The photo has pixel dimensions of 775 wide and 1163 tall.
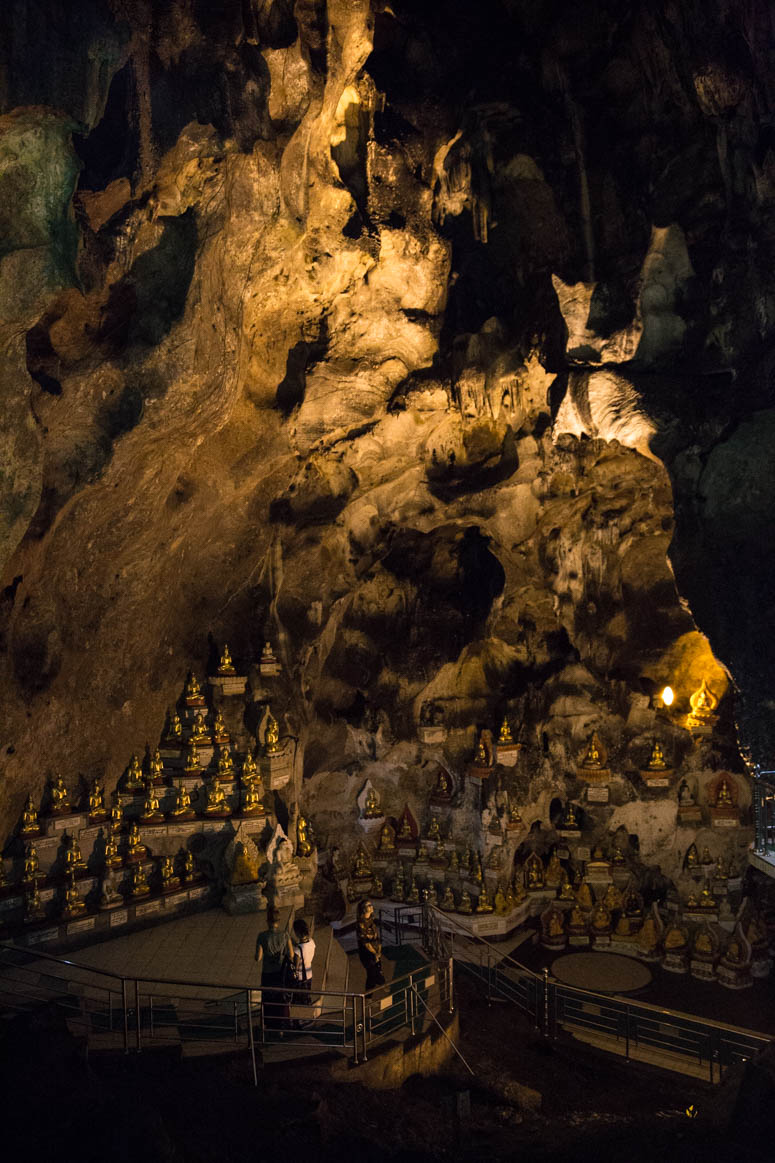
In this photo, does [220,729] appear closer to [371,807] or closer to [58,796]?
[58,796]

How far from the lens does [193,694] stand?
560 inches

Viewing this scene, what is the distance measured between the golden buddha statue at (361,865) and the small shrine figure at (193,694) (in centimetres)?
399

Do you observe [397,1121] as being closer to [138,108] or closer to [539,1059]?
[539,1059]

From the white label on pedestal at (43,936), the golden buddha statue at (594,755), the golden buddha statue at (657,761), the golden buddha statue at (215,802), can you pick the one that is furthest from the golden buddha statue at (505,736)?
the white label on pedestal at (43,936)

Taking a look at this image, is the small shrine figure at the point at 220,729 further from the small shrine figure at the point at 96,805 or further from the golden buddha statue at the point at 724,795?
the golden buddha statue at the point at 724,795

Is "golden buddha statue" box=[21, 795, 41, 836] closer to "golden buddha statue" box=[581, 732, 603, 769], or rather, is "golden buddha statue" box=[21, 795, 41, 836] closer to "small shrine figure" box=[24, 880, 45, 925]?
"small shrine figure" box=[24, 880, 45, 925]

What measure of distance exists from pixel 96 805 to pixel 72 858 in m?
0.80

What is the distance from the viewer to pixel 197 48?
10391 mm

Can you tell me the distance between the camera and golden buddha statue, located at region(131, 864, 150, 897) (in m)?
12.4

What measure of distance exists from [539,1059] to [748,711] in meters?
5.01

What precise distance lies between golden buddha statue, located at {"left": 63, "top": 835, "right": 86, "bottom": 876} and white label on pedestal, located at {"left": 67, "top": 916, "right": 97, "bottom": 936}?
0.63 meters

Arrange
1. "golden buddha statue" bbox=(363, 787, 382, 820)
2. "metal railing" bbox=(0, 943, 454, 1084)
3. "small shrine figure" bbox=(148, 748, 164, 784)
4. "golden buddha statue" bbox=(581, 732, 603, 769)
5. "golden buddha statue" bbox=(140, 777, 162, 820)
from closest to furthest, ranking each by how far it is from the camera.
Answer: "metal railing" bbox=(0, 943, 454, 1084), "golden buddha statue" bbox=(140, 777, 162, 820), "small shrine figure" bbox=(148, 748, 164, 784), "golden buddha statue" bbox=(581, 732, 603, 769), "golden buddha statue" bbox=(363, 787, 382, 820)

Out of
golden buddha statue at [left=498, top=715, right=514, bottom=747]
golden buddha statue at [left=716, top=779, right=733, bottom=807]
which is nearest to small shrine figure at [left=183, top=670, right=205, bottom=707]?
golden buddha statue at [left=498, top=715, right=514, bottom=747]

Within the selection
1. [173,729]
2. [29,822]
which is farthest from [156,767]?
[29,822]
